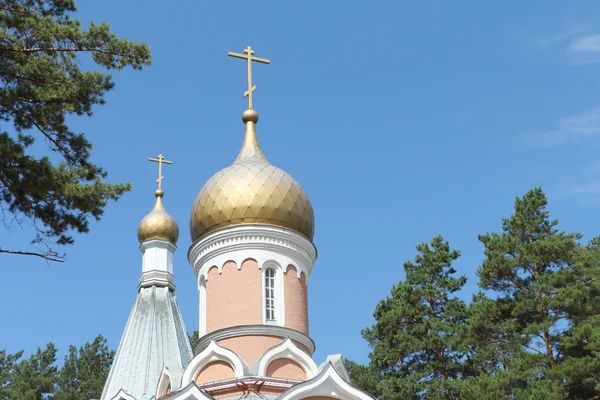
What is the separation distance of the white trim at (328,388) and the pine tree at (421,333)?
252 inches

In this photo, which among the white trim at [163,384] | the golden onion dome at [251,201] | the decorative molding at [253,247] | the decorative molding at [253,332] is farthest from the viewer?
the golden onion dome at [251,201]

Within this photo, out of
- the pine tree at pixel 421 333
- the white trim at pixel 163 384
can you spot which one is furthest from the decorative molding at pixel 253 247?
the pine tree at pixel 421 333

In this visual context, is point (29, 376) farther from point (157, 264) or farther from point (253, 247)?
point (253, 247)

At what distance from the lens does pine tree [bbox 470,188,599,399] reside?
56.1 feet

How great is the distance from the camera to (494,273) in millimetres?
18875

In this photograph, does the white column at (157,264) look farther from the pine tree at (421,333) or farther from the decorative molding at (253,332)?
the decorative molding at (253,332)

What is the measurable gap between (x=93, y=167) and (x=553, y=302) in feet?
33.2

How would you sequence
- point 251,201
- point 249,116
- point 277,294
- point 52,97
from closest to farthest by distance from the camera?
1. point 52,97
2. point 277,294
3. point 251,201
4. point 249,116

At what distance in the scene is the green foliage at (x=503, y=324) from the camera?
16969 mm

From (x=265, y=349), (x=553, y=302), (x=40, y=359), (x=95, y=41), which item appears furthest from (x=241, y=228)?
(x=40, y=359)

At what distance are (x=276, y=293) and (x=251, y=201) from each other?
1.68 meters

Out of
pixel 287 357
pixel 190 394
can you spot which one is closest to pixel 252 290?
pixel 287 357

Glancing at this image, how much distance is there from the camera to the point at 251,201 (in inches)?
614

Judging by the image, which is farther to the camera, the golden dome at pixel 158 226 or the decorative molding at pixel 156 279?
the golden dome at pixel 158 226
